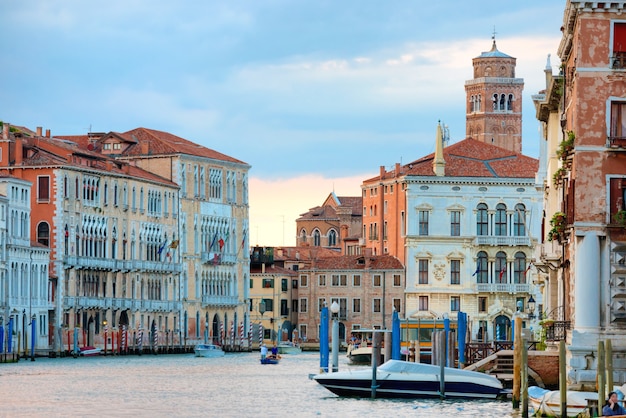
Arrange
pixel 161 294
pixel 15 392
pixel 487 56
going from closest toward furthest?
pixel 15 392 < pixel 161 294 < pixel 487 56

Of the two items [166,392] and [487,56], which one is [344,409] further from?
[487,56]

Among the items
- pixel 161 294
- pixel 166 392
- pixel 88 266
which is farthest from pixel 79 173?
pixel 166 392

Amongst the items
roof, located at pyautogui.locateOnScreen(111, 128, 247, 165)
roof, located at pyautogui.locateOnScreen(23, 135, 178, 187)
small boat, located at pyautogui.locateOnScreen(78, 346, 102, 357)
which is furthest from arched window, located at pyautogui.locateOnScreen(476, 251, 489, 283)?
small boat, located at pyautogui.locateOnScreen(78, 346, 102, 357)

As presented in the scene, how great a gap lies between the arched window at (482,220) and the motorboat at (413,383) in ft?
201

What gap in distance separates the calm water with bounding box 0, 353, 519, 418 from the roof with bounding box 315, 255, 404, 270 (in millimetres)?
30073

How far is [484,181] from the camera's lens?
108 meters

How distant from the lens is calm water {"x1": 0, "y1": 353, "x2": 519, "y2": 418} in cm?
4453

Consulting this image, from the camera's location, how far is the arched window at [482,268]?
108 m

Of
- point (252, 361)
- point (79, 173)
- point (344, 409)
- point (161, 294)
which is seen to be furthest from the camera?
point (161, 294)

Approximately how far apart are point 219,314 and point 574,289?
6977 cm

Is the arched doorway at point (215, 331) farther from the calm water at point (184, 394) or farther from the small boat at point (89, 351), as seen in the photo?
the calm water at point (184, 394)

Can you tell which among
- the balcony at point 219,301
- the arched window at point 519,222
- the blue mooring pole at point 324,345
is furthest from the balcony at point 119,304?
the blue mooring pole at point 324,345

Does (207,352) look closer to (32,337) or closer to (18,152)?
(18,152)

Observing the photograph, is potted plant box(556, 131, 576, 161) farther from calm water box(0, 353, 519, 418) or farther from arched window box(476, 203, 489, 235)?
arched window box(476, 203, 489, 235)
